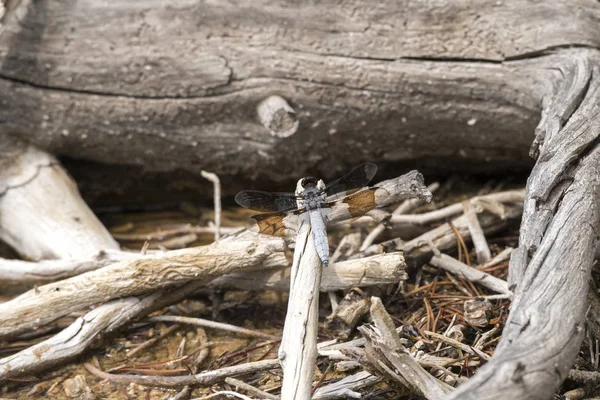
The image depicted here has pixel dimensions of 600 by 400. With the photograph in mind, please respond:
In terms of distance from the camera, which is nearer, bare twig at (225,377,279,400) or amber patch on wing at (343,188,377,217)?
bare twig at (225,377,279,400)

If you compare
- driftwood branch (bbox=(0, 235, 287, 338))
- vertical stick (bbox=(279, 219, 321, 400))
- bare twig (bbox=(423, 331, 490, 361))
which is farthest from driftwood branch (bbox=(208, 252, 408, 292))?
vertical stick (bbox=(279, 219, 321, 400))

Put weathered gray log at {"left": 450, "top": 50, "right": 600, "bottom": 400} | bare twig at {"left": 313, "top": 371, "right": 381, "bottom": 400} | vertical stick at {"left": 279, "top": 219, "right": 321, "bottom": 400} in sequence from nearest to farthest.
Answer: weathered gray log at {"left": 450, "top": 50, "right": 600, "bottom": 400} < vertical stick at {"left": 279, "top": 219, "right": 321, "bottom": 400} < bare twig at {"left": 313, "top": 371, "right": 381, "bottom": 400}

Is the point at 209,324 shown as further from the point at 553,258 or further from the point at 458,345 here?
the point at 553,258

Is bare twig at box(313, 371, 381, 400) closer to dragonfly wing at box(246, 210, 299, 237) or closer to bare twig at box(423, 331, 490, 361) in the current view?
bare twig at box(423, 331, 490, 361)

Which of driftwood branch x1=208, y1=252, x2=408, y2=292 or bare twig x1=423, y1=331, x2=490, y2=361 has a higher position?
driftwood branch x1=208, y1=252, x2=408, y2=292

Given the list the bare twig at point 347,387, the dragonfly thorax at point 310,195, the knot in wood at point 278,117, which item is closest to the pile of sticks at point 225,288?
the bare twig at point 347,387

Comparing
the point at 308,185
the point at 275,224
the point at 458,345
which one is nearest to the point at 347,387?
the point at 458,345

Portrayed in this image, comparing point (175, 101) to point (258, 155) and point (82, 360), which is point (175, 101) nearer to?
point (258, 155)
